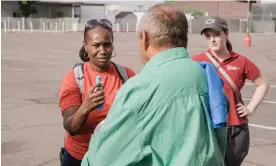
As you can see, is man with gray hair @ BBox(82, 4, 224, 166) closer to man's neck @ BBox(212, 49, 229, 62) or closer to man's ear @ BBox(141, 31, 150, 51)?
man's ear @ BBox(141, 31, 150, 51)

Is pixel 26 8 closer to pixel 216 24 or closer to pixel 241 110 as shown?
pixel 216 24

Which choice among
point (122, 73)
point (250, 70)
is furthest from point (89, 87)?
point (250, 70)

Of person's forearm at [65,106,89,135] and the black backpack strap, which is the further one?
the black backpack strap

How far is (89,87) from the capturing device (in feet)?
10.1

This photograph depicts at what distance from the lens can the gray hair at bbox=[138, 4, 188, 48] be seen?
1.90m

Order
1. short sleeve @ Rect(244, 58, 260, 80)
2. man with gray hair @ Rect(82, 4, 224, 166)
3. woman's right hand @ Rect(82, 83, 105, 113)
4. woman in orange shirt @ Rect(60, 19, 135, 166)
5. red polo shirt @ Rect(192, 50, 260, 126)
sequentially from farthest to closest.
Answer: short sleeve @ Rect(244, 58, 260, 80), red polo shirt @ Rect(192, 50, 260, 126), woman in orange shirt @ Rect(60, 19, 135, 166), woman's right hand @ Rect(82, 83, 105, 113), man with gray hair @ Rect(82, 4, 224, 166)

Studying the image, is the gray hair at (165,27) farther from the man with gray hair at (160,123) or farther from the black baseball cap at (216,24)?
the black baseball cap at (216,24)

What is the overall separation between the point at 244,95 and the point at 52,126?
199 inches

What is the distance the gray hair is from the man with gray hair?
0.10 m

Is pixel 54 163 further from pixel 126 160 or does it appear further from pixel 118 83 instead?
pixel 126 160

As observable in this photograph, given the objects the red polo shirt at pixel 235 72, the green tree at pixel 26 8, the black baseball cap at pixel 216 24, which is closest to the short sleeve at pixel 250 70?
the red polo shirt at pixel 235 72

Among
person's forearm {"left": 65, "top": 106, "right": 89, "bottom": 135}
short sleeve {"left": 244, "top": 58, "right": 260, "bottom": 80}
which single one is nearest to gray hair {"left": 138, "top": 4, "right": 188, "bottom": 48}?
person's forearm {"left": 65, "top": 106, "right": 89, "bottom": 135}

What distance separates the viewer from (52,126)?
7777 mm

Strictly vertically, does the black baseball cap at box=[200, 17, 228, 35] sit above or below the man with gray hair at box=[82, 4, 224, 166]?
above
